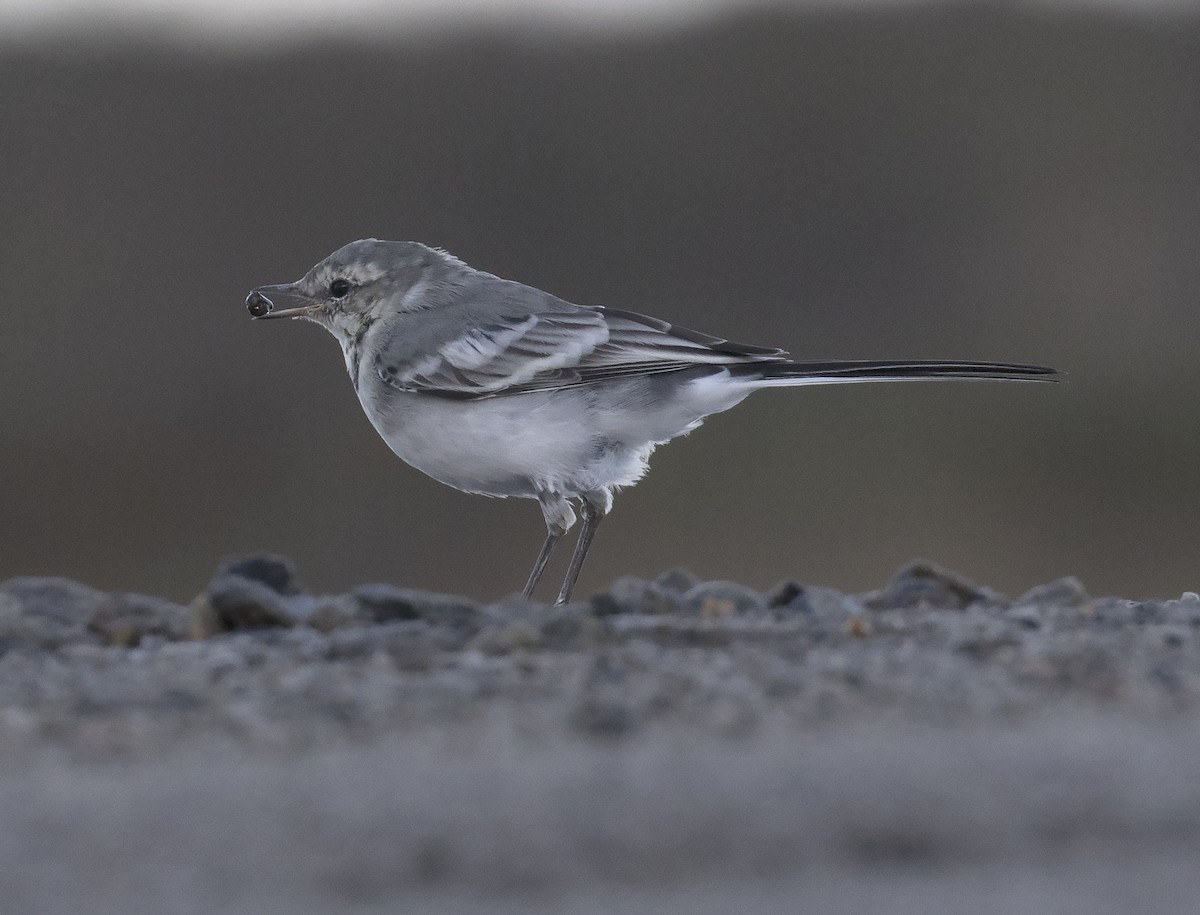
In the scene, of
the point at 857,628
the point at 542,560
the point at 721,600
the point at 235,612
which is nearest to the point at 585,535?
the point at 542,560

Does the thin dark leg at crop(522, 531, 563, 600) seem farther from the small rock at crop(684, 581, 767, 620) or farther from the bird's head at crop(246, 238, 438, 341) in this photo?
the bird's head at crop(246, 238, 438, 341)

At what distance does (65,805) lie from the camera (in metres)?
3.06

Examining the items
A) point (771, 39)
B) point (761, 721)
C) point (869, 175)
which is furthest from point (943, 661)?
point (771, 39)

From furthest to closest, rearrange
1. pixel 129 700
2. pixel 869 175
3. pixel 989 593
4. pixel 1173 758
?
1. pixel 869 175
2. pixel 989 593
3. pixel 129 700
4. pixel 1173 758

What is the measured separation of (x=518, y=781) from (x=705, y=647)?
1802 mm

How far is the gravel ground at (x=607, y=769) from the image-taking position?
2.69m

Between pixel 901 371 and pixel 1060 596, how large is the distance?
1093 mm

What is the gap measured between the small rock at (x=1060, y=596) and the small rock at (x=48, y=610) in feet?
11.5

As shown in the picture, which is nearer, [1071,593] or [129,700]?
[129,700]

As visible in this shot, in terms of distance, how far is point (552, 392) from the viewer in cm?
696

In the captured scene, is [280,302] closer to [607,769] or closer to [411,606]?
[411,606]

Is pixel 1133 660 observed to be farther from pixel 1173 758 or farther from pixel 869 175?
pixel 869 175

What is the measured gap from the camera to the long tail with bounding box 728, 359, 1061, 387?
20.4 ft

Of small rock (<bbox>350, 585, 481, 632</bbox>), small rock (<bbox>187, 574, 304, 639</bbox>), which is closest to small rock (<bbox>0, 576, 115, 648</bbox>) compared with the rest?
small rock (<bbox>187, 574, 304, 639</bbox>)
